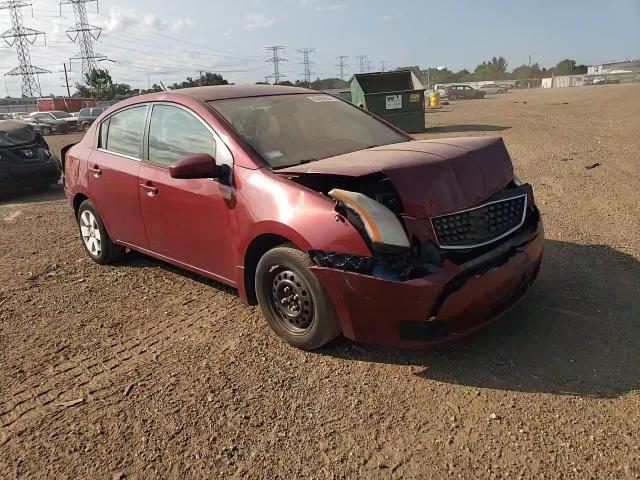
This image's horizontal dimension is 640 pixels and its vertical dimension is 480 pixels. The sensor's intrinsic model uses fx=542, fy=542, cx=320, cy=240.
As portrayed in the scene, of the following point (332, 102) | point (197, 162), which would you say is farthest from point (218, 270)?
point (332, 102)

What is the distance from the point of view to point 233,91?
4457mm

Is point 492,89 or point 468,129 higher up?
point 492,89

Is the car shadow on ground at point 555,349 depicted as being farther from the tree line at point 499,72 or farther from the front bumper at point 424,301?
the tree line at point 499,72

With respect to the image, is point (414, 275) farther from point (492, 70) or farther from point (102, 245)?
point (492, 70)

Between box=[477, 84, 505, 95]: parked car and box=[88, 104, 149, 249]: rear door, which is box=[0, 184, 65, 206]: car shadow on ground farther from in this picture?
box=[477, 84, 505, 95]: parked car

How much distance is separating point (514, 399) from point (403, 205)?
118 centimetres

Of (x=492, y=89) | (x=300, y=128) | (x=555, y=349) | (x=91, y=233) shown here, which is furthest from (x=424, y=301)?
(x=492, y=89)

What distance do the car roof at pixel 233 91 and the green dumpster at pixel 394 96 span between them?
36.9ft

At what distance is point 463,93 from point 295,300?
55.3 m

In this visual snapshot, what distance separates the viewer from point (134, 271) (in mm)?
5293

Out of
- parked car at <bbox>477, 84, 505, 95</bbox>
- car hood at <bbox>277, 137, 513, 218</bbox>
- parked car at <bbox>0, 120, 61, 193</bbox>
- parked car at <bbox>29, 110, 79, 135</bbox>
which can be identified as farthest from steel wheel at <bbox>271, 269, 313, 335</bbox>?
parked car at <bbox>477, 84, 505, 95</bbox>

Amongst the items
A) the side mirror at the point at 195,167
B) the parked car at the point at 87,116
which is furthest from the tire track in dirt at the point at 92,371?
the parked car at the point at 87,116

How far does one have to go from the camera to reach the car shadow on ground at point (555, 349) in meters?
2.96

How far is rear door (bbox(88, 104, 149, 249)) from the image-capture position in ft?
15.1
